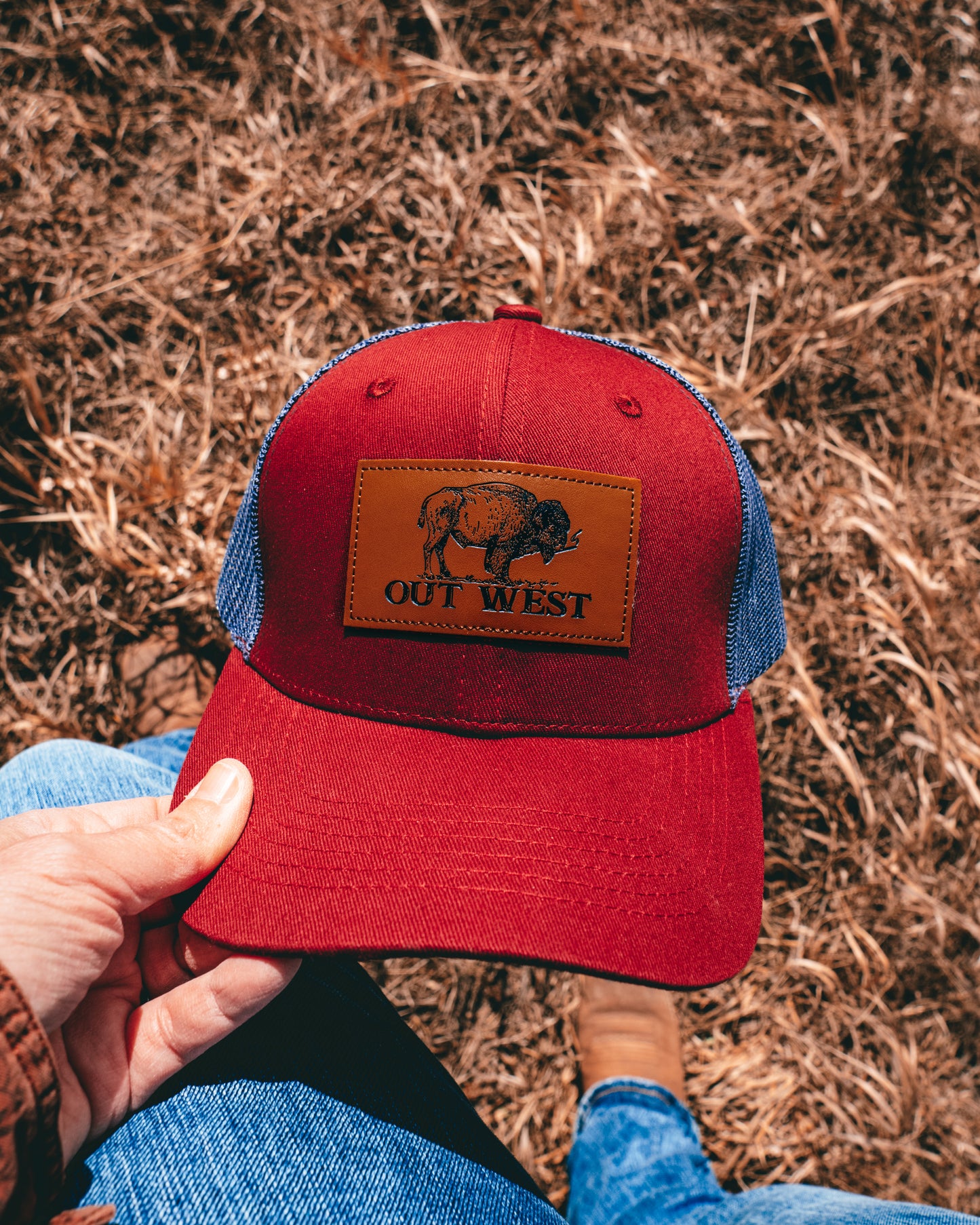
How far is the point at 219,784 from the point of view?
1.08 metres

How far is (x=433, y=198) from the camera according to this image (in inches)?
77.5

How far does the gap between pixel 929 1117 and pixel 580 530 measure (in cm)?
174

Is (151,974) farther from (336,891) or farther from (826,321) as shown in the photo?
(826,321)

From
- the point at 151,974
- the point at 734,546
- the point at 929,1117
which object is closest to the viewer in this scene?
the point at 734,546

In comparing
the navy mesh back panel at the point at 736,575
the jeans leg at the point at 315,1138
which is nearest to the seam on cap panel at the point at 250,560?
the navy mesh back panel at the point at 736,575

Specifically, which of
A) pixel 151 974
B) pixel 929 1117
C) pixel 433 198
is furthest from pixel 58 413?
pixel 929 1117

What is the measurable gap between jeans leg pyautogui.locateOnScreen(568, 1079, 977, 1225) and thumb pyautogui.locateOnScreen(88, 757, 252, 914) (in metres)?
1.26

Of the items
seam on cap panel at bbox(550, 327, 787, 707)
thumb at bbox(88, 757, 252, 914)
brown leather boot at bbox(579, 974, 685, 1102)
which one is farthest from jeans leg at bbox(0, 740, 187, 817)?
brown leather boot at bbox(579, 974, 685, 1102)

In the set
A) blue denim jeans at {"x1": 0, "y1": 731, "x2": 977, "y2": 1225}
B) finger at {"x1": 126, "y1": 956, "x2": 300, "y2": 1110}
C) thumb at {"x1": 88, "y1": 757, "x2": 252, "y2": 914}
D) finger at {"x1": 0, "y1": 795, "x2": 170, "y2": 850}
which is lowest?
blue denim jeans at {"x1": 0, "y1": 731, "x2": 977, "y2": 1225}

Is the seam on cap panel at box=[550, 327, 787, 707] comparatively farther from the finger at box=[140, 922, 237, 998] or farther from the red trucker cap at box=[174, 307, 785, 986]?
the finger at box=[140, 922, 237, 998]

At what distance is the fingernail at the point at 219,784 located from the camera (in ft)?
3.49

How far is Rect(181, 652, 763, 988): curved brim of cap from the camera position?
97 cm

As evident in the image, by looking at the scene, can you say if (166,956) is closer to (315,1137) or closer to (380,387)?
(315,1137)

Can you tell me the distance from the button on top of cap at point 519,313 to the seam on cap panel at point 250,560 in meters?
0.10
